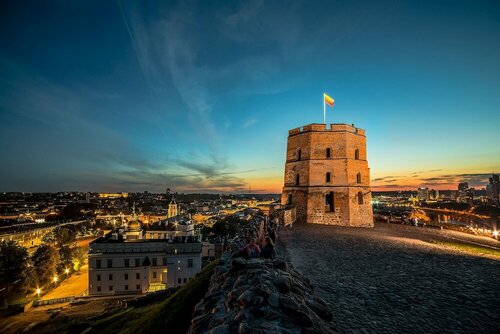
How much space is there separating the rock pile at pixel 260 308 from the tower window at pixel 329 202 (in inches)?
718

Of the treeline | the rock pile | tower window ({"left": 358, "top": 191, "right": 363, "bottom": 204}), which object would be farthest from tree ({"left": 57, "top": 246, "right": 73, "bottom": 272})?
the rock pile

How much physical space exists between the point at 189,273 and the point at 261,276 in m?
37.6

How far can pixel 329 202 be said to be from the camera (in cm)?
2308

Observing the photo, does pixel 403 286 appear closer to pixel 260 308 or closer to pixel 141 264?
pixel 260 308

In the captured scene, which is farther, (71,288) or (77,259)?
(77,259)

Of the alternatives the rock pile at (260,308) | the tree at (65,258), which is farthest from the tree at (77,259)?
the rock pile at (260,308)

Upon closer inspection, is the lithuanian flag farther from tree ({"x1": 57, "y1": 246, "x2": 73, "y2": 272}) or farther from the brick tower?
tree ({"x1": 57, "y1": 246, "x2": 73, "y2": 272})

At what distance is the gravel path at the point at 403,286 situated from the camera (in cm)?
498

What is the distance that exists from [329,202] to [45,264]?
4774cm

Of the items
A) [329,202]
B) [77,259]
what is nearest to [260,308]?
[329,202]

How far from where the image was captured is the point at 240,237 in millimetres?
9688

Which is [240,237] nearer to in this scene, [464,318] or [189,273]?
[464,318]

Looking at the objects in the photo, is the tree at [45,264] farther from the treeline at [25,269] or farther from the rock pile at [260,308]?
the rock pile at [260,308]

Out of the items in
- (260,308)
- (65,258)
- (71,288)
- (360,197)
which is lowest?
(71,288)
